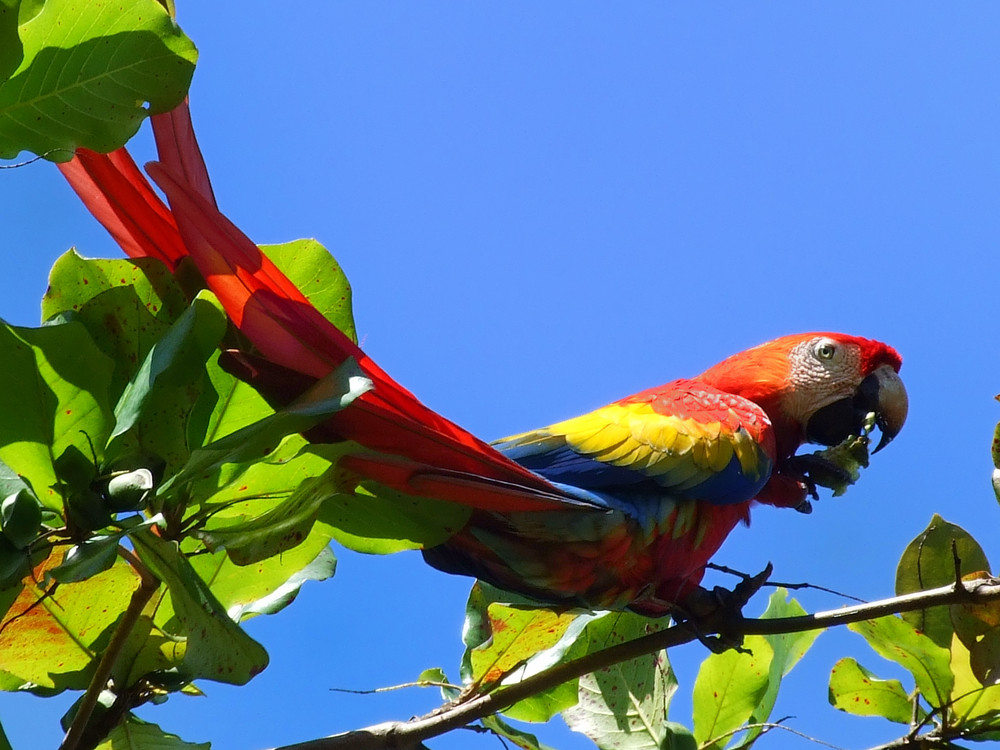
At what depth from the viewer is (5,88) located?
0.99m

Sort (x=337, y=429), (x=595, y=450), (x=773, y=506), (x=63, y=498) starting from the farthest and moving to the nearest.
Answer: (x=773, y=506), (x=595, y=450), (x=337, y=429), (x=63, y=498)

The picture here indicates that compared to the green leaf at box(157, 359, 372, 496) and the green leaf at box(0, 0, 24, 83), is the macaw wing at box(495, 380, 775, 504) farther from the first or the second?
the green leaf at box(0, 0, 24, 83)

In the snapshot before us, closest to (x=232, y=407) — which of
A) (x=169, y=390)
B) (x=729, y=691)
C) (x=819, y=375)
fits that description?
(x=169, y=390)

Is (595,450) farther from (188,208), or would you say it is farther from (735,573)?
(188,208)

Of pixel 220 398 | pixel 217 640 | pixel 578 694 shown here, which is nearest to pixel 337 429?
pixel 220 398

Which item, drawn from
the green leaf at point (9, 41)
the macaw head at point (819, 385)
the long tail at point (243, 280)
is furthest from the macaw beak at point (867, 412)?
the green leaf at point (9, 41)

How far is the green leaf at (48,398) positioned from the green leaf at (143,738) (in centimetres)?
36

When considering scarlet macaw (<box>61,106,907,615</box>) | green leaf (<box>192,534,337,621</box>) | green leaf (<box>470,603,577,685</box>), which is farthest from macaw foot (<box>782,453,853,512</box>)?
green leaf (<box>192,534,337,621</box>)

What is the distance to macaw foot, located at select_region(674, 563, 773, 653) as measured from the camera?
4.66 ft

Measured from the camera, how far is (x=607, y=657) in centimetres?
117

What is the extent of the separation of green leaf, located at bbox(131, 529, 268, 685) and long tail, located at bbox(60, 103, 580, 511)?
20 centimetres

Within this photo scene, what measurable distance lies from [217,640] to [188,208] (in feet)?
1.38

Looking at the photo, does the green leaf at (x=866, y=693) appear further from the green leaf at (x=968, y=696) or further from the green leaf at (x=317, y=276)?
the green leaf at (x=317, y=276)

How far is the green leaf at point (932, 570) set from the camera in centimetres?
136
